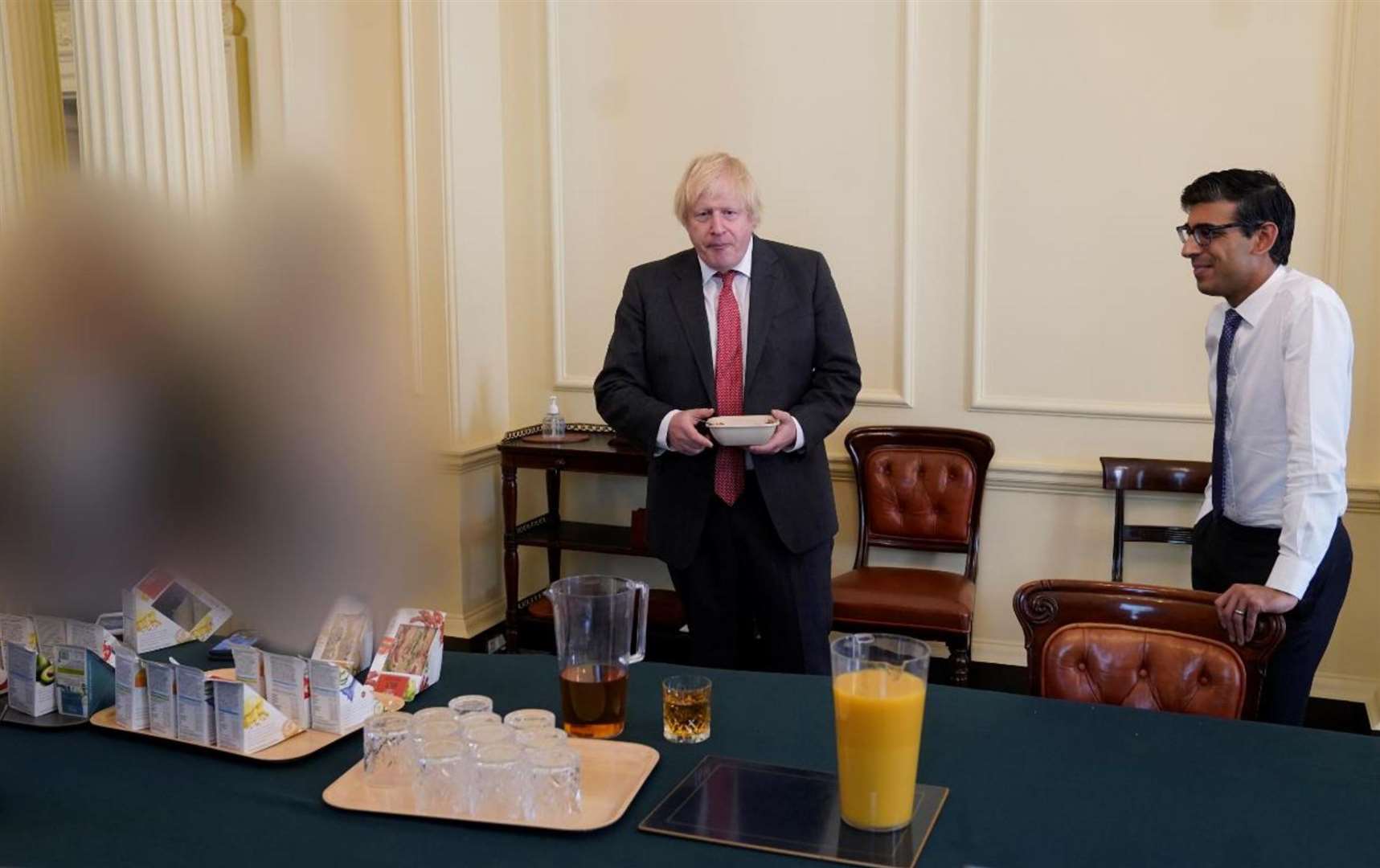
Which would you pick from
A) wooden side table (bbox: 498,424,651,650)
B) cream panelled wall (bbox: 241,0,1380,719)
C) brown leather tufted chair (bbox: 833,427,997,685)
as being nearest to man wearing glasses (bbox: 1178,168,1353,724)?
brown leather tufted chair (bbox: 833,427,997,685)

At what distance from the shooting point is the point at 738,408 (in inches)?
118

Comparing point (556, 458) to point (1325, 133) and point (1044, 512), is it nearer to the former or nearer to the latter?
point (1044, 512)

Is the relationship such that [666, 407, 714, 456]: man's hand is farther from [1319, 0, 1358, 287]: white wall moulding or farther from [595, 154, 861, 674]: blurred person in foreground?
[1319, 0, 1358, 287]: white wall moulding

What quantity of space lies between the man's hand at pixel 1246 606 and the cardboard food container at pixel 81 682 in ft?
5.64

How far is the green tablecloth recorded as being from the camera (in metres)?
1.34

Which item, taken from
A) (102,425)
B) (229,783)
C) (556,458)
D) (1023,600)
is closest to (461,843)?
(229,783)

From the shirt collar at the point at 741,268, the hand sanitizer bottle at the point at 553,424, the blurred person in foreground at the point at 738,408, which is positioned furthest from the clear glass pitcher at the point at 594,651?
the hand sanitizer bottle at the point at 553,424

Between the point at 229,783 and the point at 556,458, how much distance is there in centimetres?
300

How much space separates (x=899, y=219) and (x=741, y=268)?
151 centimetres

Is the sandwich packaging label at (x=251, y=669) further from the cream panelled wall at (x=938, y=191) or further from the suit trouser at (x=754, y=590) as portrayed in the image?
the cream panelled wall at (x=938, y=191)

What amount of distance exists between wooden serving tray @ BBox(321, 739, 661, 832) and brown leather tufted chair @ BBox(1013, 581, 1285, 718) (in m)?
0.78

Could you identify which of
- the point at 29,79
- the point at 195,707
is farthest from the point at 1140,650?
the point at 29,79

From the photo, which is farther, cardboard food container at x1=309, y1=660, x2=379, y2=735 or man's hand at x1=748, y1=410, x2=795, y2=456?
man's hand at x1=748, y1=410, x2=795, y2=456

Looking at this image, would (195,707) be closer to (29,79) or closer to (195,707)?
(195,707)
